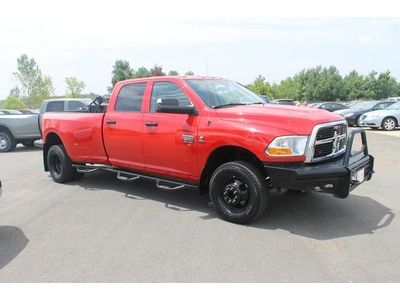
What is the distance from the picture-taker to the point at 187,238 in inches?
183

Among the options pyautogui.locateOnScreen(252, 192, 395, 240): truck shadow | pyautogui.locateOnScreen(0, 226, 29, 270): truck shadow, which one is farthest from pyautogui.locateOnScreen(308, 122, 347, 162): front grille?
pyautogui.locateOnScreen(0, 226, 29, 270): truck shadow

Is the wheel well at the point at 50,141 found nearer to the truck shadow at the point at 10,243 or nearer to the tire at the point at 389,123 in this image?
the truck shadow at the point at 10,243

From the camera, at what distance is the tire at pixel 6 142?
46.6 feet

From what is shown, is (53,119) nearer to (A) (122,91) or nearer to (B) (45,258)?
(A) (122,91)

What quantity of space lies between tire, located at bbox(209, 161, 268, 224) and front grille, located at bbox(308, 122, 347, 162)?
69 centimetres

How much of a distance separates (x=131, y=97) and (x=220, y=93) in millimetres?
1512

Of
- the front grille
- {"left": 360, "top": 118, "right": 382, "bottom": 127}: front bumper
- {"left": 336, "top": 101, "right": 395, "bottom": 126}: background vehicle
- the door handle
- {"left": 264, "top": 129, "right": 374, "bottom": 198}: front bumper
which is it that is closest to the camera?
{"left": 264, "top": 129, "right": 374, "bottom": 198}: front bumper

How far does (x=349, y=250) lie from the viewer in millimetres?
4215

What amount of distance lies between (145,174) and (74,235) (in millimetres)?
1656

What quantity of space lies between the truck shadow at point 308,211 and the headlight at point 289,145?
3.19 ft

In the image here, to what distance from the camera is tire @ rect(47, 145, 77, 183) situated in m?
7.64

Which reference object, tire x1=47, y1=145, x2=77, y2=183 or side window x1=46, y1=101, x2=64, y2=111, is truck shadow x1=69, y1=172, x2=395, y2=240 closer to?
tire x1=47, y1=145, x2=77, y2=183

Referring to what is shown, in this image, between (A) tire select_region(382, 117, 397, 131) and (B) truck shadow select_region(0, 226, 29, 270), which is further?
(A) tire select_region(382, 117, 397, 131)

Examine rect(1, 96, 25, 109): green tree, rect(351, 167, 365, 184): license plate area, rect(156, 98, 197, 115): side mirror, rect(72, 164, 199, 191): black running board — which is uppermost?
rect(156, 98, 197, 115): side mirror
